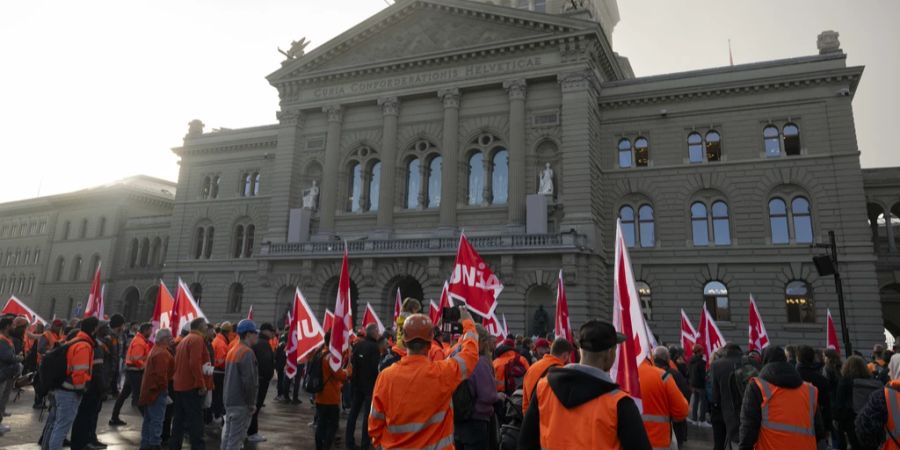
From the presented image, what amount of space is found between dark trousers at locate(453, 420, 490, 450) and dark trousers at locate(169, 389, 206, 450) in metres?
4.48

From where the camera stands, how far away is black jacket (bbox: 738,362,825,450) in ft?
19.3

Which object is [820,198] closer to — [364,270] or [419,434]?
[364,270]

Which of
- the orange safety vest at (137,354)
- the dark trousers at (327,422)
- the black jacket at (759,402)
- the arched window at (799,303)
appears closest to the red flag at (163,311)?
the orange safety vest at (137,354)

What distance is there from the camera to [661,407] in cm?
586

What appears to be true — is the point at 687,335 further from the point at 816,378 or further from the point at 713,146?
the point at 713,146

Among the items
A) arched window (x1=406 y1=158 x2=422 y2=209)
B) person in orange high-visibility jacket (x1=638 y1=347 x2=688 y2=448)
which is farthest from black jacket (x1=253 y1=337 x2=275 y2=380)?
arched window (x1=406 y1=158 x2=422 y2=209)

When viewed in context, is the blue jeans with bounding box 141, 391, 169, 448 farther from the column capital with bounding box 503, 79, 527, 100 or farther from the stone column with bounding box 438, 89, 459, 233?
the column capital with bounding box 503, 79, 527, 100

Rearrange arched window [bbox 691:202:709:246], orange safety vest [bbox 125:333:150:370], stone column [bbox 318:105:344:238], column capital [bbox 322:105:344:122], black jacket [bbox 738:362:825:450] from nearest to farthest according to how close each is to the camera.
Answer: black jacket [bbox 738:362:825:450]
orange safety vest [bbox 125:333:150:370]
arched window [bbox 691:202:709:246]
stone column [bbox 318:105:344:238]
column capital [bbox 322:105:344:122]

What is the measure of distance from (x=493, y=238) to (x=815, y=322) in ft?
53.4

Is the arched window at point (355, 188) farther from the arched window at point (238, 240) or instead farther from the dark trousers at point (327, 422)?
the dark trousers at point (327, 422)

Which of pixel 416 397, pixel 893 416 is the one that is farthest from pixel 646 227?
pixel 416 397

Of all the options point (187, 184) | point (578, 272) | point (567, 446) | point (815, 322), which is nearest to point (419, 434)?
point (567, 446)

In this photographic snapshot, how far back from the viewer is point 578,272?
90.5ft

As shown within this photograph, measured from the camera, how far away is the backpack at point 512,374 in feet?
28.5
